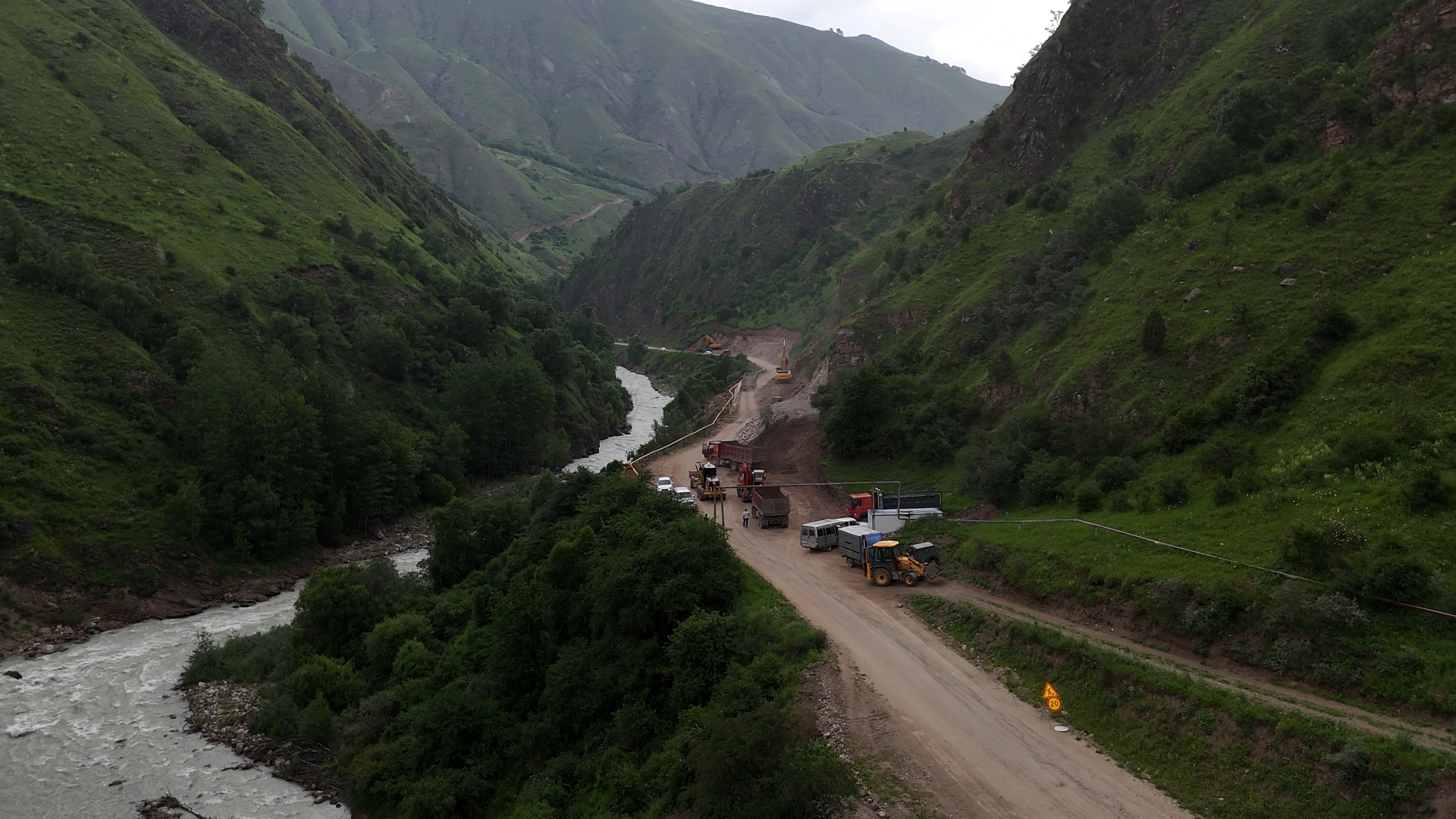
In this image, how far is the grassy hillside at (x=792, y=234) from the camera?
139000 millimetres

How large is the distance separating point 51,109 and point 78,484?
4795cm

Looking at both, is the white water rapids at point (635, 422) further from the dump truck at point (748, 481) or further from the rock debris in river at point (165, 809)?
the rock debris in river at point (165, 809)

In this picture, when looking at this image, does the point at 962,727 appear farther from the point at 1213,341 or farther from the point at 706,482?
the point at 706,482

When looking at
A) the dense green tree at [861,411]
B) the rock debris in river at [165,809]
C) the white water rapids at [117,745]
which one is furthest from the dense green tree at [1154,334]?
the rock debris in river at [165,809]

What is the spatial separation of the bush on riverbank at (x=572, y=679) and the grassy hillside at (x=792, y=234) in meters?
84.8

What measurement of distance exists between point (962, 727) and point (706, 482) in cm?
3366

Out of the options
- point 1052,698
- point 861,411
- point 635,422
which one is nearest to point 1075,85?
point 861,411

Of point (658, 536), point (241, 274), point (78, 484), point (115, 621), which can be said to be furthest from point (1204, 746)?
point (241, 274)

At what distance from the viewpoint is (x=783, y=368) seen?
331 ft

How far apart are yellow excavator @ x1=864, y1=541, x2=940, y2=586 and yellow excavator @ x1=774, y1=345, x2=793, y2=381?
55188 mm

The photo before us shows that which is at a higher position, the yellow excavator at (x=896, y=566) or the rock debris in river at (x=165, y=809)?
the yellow excavator at (x=896, y=566)

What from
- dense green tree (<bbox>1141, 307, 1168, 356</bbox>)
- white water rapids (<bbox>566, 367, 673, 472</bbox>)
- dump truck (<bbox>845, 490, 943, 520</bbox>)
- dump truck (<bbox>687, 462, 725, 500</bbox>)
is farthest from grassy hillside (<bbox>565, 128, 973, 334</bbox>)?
dense green tree (<bbox>1141, 307, 1168, 356</bbox>)

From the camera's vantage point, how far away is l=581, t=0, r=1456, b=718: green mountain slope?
2309cm

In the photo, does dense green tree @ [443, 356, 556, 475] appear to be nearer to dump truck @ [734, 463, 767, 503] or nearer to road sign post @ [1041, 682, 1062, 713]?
dump truck @ [734, 463, 767, 503]
